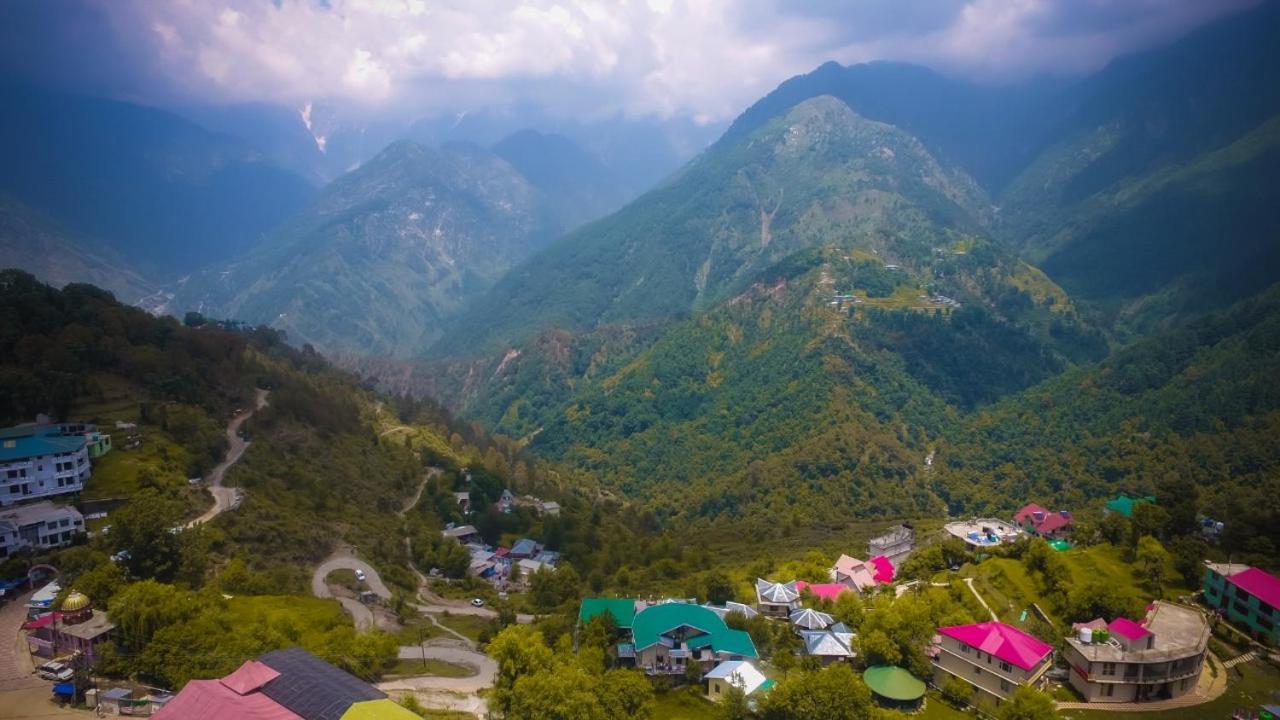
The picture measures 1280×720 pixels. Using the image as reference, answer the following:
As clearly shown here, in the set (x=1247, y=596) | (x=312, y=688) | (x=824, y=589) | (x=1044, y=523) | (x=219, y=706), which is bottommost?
(x=1044, y=523)

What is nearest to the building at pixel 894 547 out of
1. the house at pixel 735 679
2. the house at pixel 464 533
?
the house at pixel 735 679

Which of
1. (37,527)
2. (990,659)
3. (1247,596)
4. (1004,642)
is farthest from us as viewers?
(37,527)

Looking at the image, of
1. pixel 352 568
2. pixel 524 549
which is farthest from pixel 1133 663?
pixel 524 549

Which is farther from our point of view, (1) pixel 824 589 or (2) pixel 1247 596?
(1) pixel 824 589

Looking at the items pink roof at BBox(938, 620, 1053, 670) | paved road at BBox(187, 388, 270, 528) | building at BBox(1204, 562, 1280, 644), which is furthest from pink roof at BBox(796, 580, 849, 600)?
paved road at BBox(187, 388, 270, 528)

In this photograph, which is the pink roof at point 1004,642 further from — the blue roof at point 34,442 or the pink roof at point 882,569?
the blue roof at point 34,442

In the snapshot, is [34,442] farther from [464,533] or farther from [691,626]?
[691,626]
